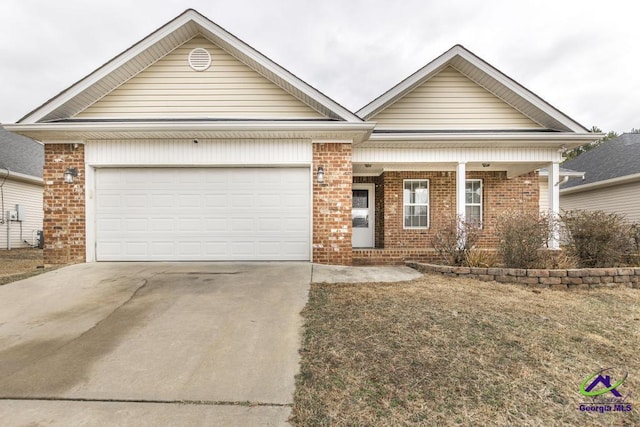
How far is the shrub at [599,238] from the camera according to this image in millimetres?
6102

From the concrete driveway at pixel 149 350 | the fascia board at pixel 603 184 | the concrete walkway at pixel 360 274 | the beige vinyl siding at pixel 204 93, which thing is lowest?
the concrete driveway at pixel 149 350

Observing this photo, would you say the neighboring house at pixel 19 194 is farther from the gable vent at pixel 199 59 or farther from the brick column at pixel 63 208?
the gable vent at pixel 199 59

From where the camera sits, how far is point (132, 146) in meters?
6.95

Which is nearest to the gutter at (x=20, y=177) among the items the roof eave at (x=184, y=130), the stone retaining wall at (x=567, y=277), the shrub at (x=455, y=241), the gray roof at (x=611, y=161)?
the roof eave at (x=184, y=130)

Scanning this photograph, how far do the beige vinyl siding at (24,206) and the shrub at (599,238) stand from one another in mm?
19155

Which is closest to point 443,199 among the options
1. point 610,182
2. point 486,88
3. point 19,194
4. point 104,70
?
point 486,88

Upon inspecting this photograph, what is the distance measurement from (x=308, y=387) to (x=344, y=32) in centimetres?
1966

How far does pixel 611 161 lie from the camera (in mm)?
13344

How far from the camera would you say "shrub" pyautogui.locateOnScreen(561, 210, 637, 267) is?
610 cm

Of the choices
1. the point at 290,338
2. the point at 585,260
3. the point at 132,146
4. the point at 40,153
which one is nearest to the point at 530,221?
the point at 585,260

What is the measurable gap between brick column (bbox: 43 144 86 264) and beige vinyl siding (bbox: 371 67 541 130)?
793 centimetres

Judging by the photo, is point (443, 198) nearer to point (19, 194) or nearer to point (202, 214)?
point (202, 214)

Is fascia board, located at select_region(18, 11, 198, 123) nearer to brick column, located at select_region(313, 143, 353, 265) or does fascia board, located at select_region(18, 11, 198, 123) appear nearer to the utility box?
brick column, located at select_region(313, 143, 353, 265)

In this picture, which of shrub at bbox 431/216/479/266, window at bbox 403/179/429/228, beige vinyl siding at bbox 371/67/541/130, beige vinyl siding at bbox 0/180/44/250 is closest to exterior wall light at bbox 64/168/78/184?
beige vinyl siding at bbox 371/67/541/130
